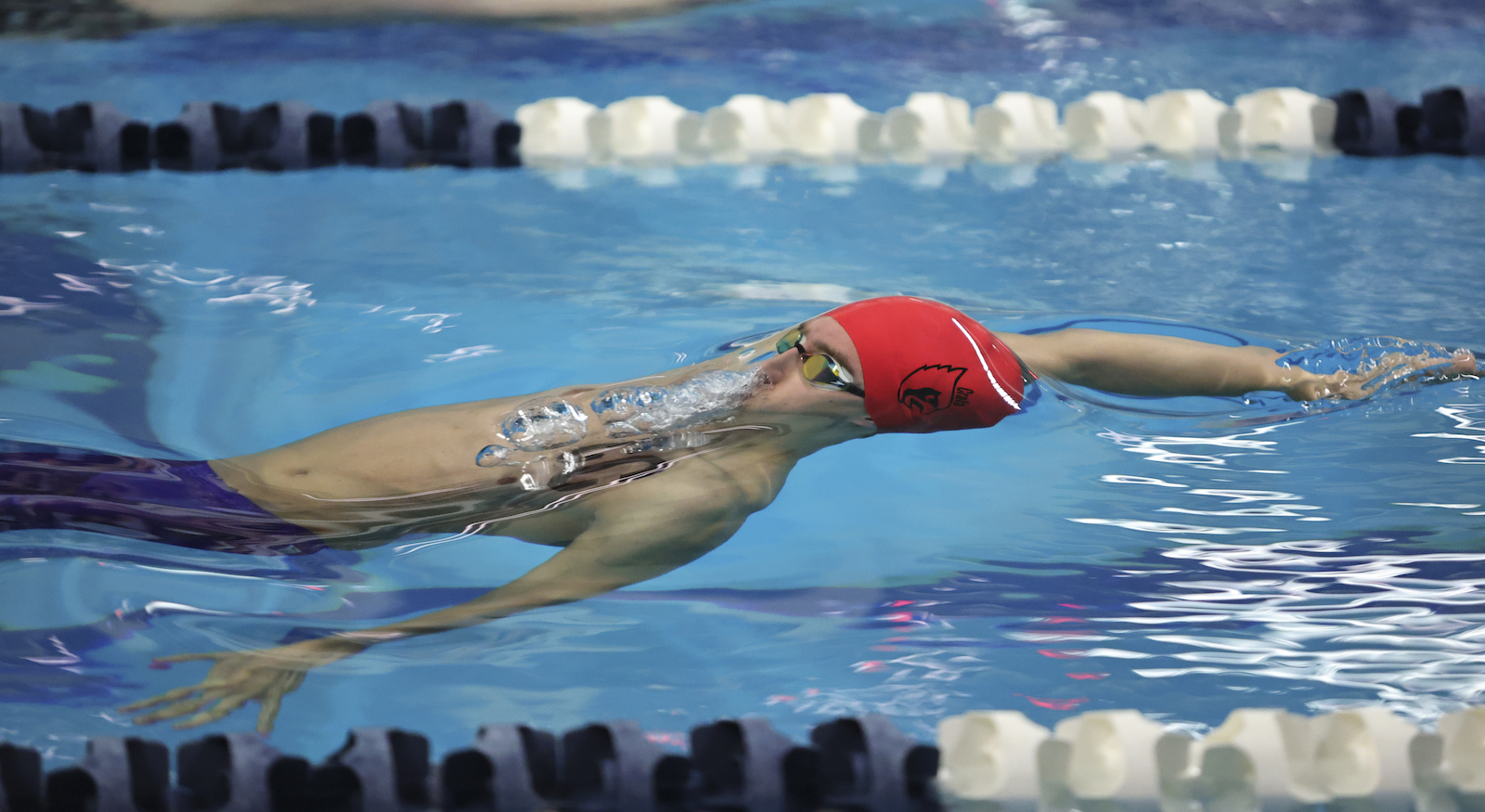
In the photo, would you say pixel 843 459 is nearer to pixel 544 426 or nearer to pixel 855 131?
pixel 544 426

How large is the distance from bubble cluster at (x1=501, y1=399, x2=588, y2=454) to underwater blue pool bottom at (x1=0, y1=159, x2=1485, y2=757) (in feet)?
0.62

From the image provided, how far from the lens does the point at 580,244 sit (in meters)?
3.27

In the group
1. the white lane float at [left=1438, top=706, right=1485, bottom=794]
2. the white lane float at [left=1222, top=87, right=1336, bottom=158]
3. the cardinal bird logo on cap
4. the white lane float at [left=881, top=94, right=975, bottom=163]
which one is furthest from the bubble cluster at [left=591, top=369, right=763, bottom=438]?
the white lane float at [left=1222, top=87, right=1336, bottom=158]

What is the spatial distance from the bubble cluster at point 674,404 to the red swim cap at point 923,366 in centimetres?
20

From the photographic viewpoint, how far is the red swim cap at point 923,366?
189 cm

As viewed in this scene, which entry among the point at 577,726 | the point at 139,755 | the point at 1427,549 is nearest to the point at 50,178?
the point at 139,755

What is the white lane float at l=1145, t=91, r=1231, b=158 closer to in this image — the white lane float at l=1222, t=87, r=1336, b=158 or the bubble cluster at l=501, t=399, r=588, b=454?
the white lane float at l=1222, t=87, r=1336, b=158

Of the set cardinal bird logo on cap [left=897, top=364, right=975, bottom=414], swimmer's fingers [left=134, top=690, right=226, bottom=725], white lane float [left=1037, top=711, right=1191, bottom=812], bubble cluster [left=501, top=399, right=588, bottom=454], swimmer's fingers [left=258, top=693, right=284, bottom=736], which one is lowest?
white lane float [left=1037, top=711, right=1191, bottom=812]

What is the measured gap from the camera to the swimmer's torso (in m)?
1.94

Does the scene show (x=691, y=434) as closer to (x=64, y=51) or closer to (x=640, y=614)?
(x=640, y=614)

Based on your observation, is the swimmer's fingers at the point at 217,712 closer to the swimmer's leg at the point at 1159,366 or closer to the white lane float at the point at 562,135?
the swimmer's leg at the point at 1159,366

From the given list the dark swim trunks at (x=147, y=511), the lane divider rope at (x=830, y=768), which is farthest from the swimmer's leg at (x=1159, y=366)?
the dark swim trunks at (x=147, y=511)

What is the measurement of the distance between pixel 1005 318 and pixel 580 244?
118 cm

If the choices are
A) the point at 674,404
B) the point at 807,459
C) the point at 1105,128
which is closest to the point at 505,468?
the point at 674,404
